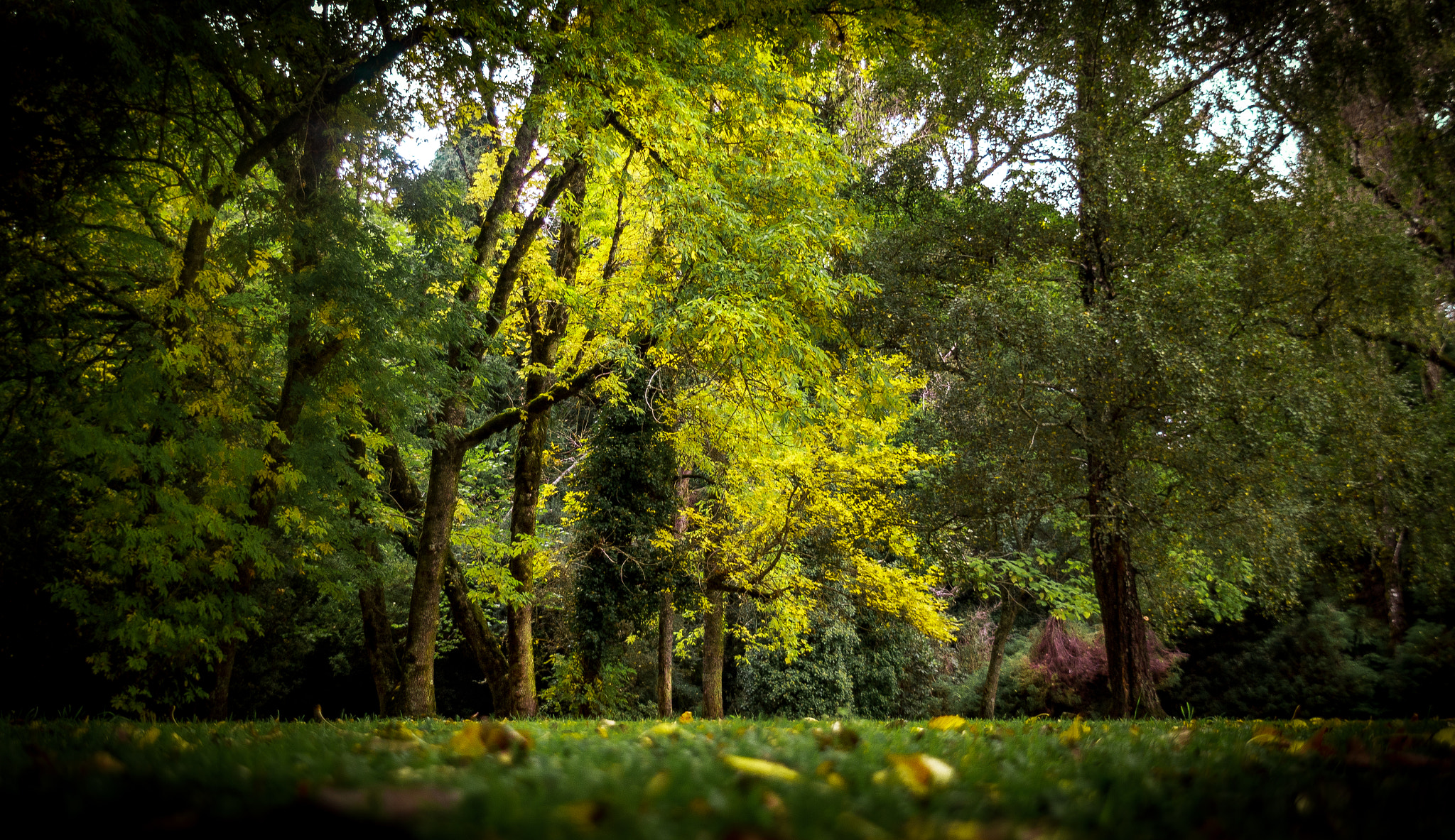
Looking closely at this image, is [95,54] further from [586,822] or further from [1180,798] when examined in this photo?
[1180,798]

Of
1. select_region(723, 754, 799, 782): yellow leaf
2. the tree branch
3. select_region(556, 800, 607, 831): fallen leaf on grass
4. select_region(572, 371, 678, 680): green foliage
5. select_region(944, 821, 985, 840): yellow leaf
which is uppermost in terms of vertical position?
the tree branch

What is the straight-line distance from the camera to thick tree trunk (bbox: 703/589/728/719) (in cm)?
1346

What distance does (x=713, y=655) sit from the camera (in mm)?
13781

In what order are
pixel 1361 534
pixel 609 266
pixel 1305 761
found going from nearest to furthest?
1. pixel 1305 761
2. pixel 1361 534
3. pixel 609 266

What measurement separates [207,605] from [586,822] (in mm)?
7548

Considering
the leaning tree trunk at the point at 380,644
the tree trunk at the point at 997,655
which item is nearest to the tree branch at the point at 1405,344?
the tree trunk at the point at 997,655

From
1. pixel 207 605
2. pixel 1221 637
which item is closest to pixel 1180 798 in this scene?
pixel 207 605

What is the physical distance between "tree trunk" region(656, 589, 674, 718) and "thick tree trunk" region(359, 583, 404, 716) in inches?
184

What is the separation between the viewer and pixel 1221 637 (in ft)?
→ 56.2

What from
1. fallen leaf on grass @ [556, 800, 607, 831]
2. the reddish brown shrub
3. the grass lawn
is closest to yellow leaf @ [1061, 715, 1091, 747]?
the grass lawn

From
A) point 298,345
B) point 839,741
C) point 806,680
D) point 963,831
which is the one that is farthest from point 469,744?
point 806,680

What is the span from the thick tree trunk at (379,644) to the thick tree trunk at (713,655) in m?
5.41

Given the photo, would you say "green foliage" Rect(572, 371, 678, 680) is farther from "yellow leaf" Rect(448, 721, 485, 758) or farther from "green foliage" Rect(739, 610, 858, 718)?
"yellow leaf" Rect(448, 721, 485, 758)

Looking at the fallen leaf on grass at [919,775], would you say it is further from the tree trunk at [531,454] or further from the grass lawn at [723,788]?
the tree trunk at [531,454]
